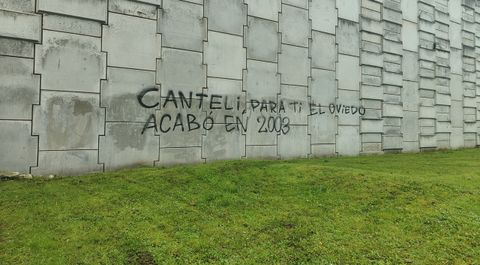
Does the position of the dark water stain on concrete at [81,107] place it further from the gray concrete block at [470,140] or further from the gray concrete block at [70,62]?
Answer: the gray concrete block at [470,140]

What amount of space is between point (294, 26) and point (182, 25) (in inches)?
139

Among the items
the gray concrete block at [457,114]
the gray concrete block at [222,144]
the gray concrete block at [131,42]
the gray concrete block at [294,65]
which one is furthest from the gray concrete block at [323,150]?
the gray concrete block at [457,114]

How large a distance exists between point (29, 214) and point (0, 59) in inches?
119

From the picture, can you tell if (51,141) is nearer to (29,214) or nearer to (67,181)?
(67,181)

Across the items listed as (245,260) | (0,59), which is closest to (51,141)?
(0,59)

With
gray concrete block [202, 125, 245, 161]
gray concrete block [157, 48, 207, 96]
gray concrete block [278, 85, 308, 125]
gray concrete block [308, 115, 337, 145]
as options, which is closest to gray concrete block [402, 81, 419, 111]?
gray concrete block [308, 115, 337, 145]

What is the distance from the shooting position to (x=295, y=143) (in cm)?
1056

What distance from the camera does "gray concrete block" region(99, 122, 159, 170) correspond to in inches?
298

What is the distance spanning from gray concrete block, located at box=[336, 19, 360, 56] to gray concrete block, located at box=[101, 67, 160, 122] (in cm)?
638

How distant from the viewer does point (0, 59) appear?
259 inches

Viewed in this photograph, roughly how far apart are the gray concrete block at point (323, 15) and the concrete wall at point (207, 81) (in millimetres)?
33

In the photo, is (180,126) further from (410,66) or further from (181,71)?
(410,66)

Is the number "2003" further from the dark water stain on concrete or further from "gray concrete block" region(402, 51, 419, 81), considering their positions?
"gray concrete block" region(402, 51, 419, 81)

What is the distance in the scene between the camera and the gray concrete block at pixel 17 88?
6586mm
